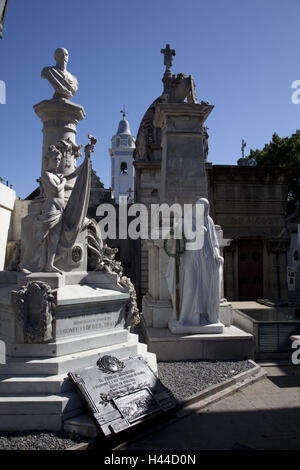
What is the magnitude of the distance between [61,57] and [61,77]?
40 centimetres

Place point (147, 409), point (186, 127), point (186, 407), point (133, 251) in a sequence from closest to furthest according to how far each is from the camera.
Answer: point (147, 409) → point (186, 407) → point (186, 127) → point (133, 251)

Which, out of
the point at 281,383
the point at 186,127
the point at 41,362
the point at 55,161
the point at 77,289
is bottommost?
the point at 281,383

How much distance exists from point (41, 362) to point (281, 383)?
392cm

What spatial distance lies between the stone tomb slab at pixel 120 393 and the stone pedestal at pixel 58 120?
10.3 ft

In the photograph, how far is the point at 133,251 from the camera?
591 inches

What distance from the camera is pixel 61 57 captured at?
5.40 metres

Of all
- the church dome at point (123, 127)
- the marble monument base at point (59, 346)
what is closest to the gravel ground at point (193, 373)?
the marble monument base at point (59, 346)

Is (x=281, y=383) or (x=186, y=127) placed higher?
(x=186, y=127)

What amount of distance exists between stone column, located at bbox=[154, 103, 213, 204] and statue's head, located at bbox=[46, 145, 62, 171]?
3119 mm

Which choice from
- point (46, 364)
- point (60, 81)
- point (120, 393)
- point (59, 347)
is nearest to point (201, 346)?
point (120, 393)

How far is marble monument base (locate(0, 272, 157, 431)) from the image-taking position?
3.61 metres

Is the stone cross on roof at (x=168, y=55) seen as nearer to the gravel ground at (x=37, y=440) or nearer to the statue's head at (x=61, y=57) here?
the statue's head at (x=61, y=57)

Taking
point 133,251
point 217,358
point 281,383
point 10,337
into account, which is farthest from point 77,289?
point 133,251
